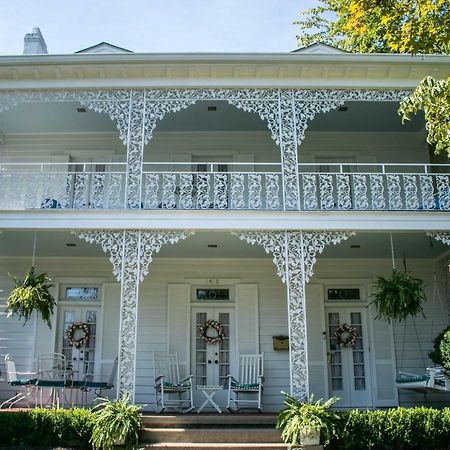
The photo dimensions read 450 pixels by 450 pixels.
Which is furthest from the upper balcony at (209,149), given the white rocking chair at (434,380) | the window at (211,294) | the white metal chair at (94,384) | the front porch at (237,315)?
the white rocking chair at (434,380)

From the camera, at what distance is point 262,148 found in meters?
13.3

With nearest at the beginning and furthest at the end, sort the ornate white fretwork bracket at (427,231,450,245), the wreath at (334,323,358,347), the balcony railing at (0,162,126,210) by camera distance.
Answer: the ornate white fretwork bracket at (427,231,450,245) → the balcony railing at (0,162,126,210) → the wreath at (334,323,358,347)

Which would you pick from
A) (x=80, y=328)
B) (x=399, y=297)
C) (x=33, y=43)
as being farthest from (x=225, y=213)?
(x=33, y=43)

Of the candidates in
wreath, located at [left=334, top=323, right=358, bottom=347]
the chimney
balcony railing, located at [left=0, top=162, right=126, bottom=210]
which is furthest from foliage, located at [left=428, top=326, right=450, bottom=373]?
the chimney

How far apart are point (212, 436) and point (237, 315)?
3.89 m

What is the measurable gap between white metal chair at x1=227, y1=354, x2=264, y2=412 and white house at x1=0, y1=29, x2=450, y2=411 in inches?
10.6

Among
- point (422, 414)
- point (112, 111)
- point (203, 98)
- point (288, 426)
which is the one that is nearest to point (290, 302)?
point (288, 426)

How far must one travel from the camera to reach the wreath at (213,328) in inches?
494

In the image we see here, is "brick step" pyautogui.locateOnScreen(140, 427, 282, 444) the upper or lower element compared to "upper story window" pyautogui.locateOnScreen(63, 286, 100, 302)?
lower

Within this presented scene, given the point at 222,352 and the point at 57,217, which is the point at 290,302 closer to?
the point at 222,352

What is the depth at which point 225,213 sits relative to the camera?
10.3m

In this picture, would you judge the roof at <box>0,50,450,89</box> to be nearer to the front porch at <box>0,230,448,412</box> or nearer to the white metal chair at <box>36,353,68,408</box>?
the front porch at <box>0,230,448,412</box>

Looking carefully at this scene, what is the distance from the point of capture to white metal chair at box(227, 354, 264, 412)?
36.9 ft

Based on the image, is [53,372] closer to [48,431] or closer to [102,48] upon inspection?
[48,431]
